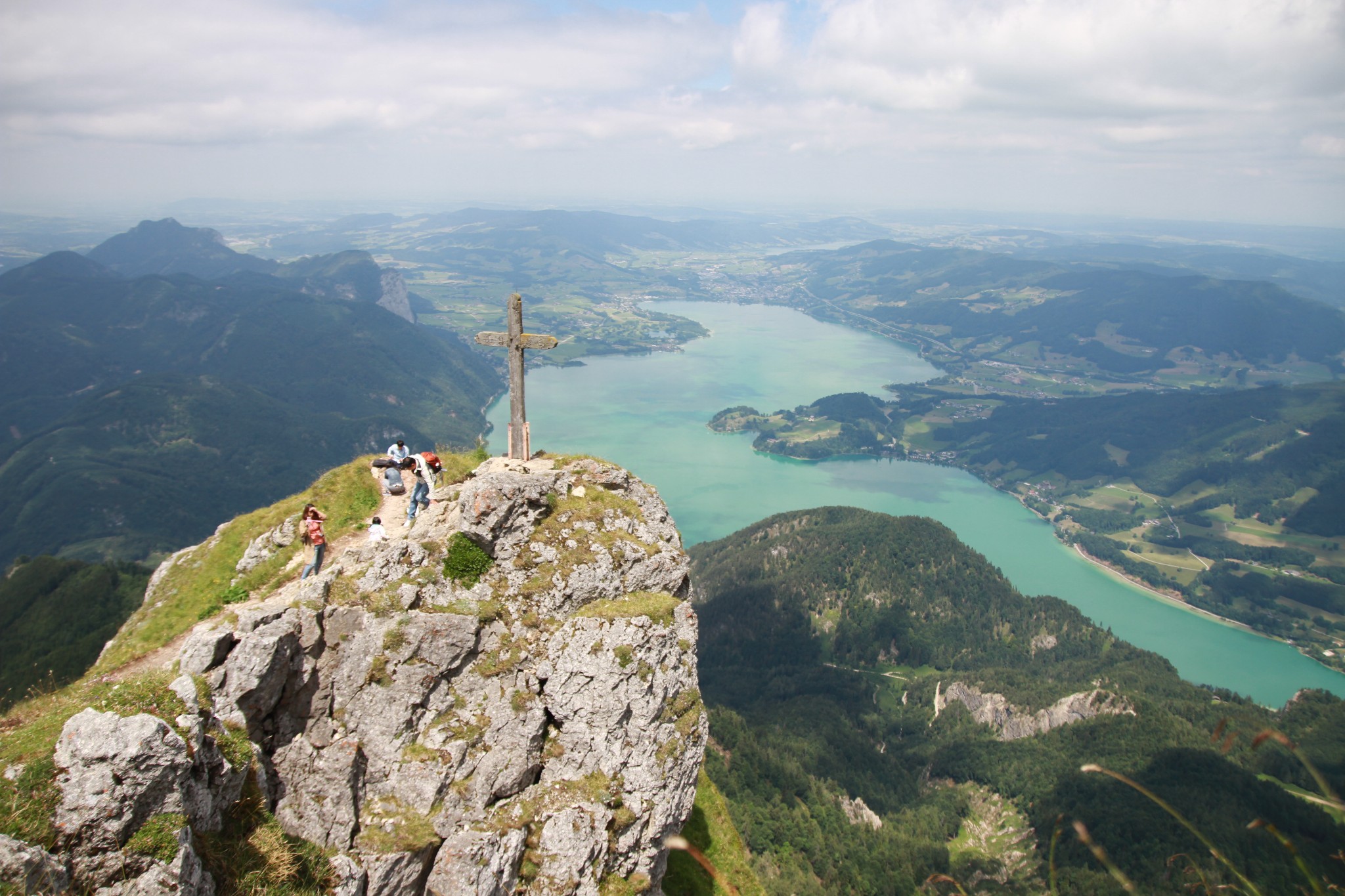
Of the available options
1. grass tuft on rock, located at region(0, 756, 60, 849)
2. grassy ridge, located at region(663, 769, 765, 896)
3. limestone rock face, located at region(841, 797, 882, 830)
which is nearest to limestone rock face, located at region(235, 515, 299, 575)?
grass tuft on rock, located at region(0, 756, 60, 849)

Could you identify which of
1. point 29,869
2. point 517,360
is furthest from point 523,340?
point 29,869

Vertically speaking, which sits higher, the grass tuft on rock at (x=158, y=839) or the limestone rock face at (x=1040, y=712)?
the grass tuft on rock at (x=158, y=839)

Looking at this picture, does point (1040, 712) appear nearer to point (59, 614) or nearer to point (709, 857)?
point (709, 857)

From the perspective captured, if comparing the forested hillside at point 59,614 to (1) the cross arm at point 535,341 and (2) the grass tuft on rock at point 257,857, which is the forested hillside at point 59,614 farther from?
(2) the grass tuft on rock at point 257,857

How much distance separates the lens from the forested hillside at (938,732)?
59.7m

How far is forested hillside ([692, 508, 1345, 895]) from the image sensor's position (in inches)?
2349

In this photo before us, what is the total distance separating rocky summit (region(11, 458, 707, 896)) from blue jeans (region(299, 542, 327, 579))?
18.4 inches

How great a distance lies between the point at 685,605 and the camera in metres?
17.5

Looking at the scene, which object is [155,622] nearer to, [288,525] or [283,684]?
[288,525]

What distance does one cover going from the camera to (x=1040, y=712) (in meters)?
90.9

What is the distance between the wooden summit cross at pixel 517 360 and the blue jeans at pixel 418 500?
257 centimetres

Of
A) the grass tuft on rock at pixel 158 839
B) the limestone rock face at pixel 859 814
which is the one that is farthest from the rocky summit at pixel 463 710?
A: the limestone rock face at pixel 859 814

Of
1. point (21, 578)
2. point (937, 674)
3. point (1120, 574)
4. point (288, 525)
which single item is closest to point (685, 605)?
point (288, 525)

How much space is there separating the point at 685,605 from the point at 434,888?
7.71 meters
